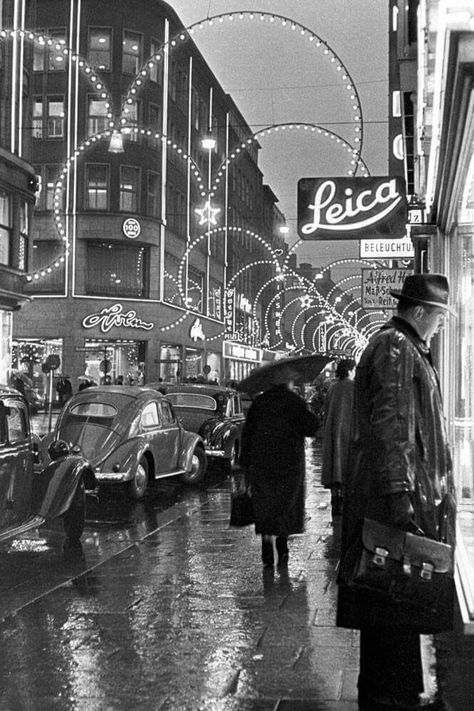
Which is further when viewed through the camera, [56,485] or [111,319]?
[111,319]

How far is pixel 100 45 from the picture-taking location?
147 ft

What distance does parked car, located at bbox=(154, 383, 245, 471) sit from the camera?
58.9ft

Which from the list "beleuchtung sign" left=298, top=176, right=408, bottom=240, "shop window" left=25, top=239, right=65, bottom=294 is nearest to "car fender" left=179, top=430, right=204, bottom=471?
"beleuchtung sign" left=298, top=176, right=408, bottom=240

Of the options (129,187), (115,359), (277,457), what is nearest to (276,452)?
(277,457)

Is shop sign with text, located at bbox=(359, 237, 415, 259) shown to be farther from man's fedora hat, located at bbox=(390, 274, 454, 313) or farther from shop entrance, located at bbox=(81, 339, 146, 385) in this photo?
shop entrance, located at bbox=(81, 339, 146, 385)

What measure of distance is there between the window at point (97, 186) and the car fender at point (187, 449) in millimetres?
29705

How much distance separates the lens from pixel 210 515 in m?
12.2

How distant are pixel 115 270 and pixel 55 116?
781 centimetres

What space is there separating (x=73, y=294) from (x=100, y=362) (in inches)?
138

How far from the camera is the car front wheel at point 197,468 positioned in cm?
1609

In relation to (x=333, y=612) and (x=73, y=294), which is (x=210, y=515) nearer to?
(x=333, y=612)

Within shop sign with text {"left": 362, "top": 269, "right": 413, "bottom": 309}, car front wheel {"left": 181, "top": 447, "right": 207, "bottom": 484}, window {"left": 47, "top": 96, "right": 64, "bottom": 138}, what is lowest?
car front wheel {"left": 181, "top": 447, "right": 207, "bottom": 484}

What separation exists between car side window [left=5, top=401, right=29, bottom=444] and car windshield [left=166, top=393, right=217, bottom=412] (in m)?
9.55

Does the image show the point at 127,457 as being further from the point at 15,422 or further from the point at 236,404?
the point at 236,404
